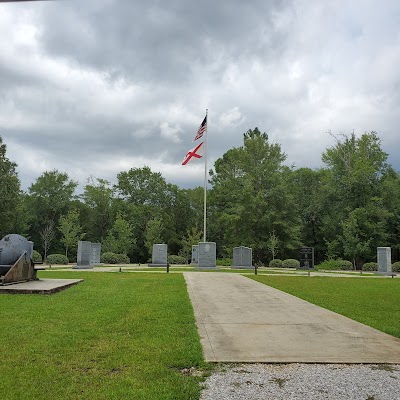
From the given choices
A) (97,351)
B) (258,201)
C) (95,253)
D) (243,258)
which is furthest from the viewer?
(258,201)

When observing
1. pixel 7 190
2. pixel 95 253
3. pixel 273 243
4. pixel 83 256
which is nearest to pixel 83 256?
pixel 83 256

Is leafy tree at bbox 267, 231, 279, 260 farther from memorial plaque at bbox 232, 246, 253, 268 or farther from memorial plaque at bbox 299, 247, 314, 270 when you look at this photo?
memorial plaque at bbox 232, 246, 253, 268

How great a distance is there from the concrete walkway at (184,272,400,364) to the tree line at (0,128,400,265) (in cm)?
3407

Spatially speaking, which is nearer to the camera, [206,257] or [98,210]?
[206,257]

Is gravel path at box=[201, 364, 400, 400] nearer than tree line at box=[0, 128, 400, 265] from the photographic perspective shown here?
Yes

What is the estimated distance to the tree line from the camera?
44.4m

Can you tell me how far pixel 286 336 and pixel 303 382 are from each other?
7.73ft

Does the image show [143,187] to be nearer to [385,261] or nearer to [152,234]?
[152,234]

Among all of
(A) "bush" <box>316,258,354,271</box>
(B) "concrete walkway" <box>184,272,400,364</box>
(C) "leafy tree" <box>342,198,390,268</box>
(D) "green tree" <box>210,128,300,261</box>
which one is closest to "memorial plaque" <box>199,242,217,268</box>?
(A) "bush" <box>316,258,354,271</box>

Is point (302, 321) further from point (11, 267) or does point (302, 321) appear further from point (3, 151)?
point (3, 151)

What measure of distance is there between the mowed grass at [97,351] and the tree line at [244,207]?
1402 inches

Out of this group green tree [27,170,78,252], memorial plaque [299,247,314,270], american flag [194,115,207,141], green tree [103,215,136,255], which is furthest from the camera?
green tree [27,170,78,252]

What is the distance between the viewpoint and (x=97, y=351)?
17.7ft

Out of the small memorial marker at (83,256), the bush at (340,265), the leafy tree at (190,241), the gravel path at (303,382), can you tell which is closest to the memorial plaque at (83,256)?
the small memorial marker at (83,256)
